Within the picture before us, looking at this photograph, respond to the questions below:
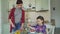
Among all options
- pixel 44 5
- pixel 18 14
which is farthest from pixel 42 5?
pixel 18 14

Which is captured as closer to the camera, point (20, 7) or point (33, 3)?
point (20, 7)

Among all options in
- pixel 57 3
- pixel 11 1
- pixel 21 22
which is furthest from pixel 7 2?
pixel 57 3

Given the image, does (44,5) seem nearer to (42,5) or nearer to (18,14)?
(42,5)

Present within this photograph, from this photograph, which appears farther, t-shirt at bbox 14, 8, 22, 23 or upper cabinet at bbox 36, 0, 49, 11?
upper cabinet at bbox 36, 0, 49, 11

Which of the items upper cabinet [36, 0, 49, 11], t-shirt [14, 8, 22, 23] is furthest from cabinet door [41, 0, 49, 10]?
t-shirt [14, 8, 22, 23]

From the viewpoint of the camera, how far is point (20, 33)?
217 centimetres

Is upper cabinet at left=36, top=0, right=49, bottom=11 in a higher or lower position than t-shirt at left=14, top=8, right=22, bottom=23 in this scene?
higher

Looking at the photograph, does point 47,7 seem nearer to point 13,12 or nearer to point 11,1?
point 11,1

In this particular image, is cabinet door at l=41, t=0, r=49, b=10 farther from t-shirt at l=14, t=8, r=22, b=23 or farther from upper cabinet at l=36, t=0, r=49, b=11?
t-shirt at l=14, t=8, r=22, b=23

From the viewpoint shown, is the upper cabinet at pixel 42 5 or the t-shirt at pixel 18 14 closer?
the t-shirt at pixel 18 14

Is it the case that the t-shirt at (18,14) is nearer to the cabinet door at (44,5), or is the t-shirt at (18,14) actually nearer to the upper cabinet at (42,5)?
the upper cabinet at (42,5)

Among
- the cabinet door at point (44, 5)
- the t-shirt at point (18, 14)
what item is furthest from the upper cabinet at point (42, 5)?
the t-shirt at point (18, 14)

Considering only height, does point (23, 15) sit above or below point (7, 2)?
below

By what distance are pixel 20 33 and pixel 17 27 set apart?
0.37 ft
